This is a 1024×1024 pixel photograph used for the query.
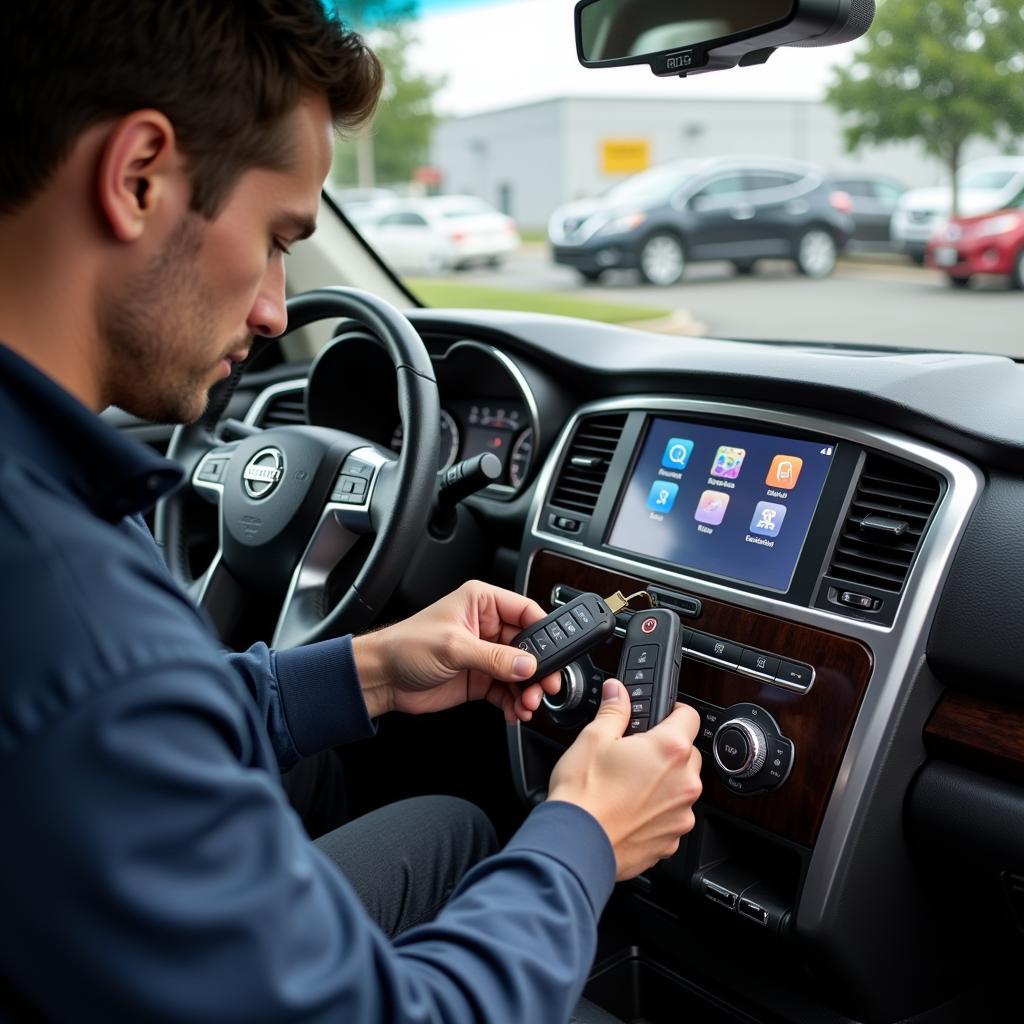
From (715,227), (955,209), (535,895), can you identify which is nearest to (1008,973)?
(535,895)

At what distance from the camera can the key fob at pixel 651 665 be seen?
1.46m

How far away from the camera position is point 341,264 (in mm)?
2934

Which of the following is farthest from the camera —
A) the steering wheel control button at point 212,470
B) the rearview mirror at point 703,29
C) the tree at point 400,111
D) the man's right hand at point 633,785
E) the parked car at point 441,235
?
the parked car at point 441,235

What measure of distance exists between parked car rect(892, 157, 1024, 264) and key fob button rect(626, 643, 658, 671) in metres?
1.39

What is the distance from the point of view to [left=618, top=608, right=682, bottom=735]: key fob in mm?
1456

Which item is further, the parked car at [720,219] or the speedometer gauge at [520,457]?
the parked car at [720,219]

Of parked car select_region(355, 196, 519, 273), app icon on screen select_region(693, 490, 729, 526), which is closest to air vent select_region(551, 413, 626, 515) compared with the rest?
app icon on screen select_region(693, 490, 729, 526)

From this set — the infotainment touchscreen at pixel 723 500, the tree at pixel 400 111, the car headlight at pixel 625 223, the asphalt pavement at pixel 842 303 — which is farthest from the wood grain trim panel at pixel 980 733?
the car headlight at pixel 625 223

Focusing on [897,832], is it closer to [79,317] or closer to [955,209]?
[79,317]

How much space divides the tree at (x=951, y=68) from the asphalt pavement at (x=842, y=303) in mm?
309

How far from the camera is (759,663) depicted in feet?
5.57

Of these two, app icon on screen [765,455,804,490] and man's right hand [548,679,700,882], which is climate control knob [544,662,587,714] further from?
man's right hand [548,679,700,882]

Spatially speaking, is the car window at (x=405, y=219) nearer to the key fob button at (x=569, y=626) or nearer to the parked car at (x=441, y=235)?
the parked car at (x=441, y=235)

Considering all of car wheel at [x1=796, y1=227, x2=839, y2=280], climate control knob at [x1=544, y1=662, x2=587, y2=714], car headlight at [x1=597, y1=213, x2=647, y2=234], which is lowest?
climate control knob at [x1=544, y1=662, x2=587, y2=714]
